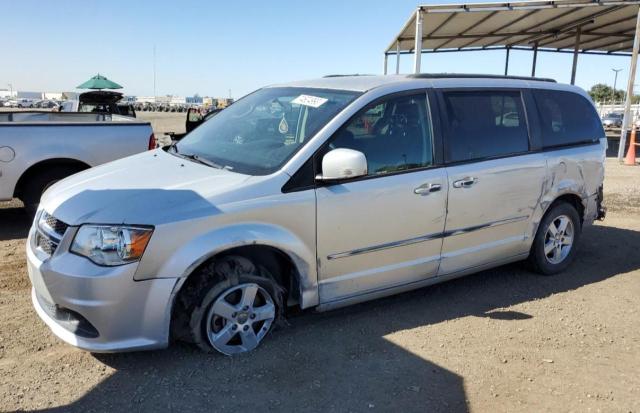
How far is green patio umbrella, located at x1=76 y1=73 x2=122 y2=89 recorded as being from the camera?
19.2 m

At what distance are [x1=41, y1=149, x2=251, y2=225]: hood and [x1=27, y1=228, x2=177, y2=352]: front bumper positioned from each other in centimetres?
22

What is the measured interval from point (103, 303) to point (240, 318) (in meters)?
0.84

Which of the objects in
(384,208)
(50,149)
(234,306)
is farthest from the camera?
(50,149)

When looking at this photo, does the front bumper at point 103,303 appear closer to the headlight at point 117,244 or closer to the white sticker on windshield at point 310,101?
the headlight at point 117,244

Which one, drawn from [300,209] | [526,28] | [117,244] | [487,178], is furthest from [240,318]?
[526,28]

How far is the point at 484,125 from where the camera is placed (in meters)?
4.29

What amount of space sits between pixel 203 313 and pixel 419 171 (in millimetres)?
1833

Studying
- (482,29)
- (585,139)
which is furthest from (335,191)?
(482,29)

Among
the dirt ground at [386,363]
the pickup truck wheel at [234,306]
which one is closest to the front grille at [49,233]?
the dirt ground at [386,363]

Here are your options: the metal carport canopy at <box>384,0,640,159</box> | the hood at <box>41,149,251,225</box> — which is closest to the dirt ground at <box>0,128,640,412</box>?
the hood at <box>41,149,251,225</box>

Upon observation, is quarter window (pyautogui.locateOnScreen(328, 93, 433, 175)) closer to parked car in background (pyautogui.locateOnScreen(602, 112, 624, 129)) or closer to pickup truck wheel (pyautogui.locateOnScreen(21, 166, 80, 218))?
pickup truck wheel (pyautogui.locateOnScreen(21, 166, 80, 218))

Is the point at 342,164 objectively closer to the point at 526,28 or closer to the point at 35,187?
the point at 35,187

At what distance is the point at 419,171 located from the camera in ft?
12.5

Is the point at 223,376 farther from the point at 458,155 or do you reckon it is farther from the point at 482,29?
the point at 482,29
